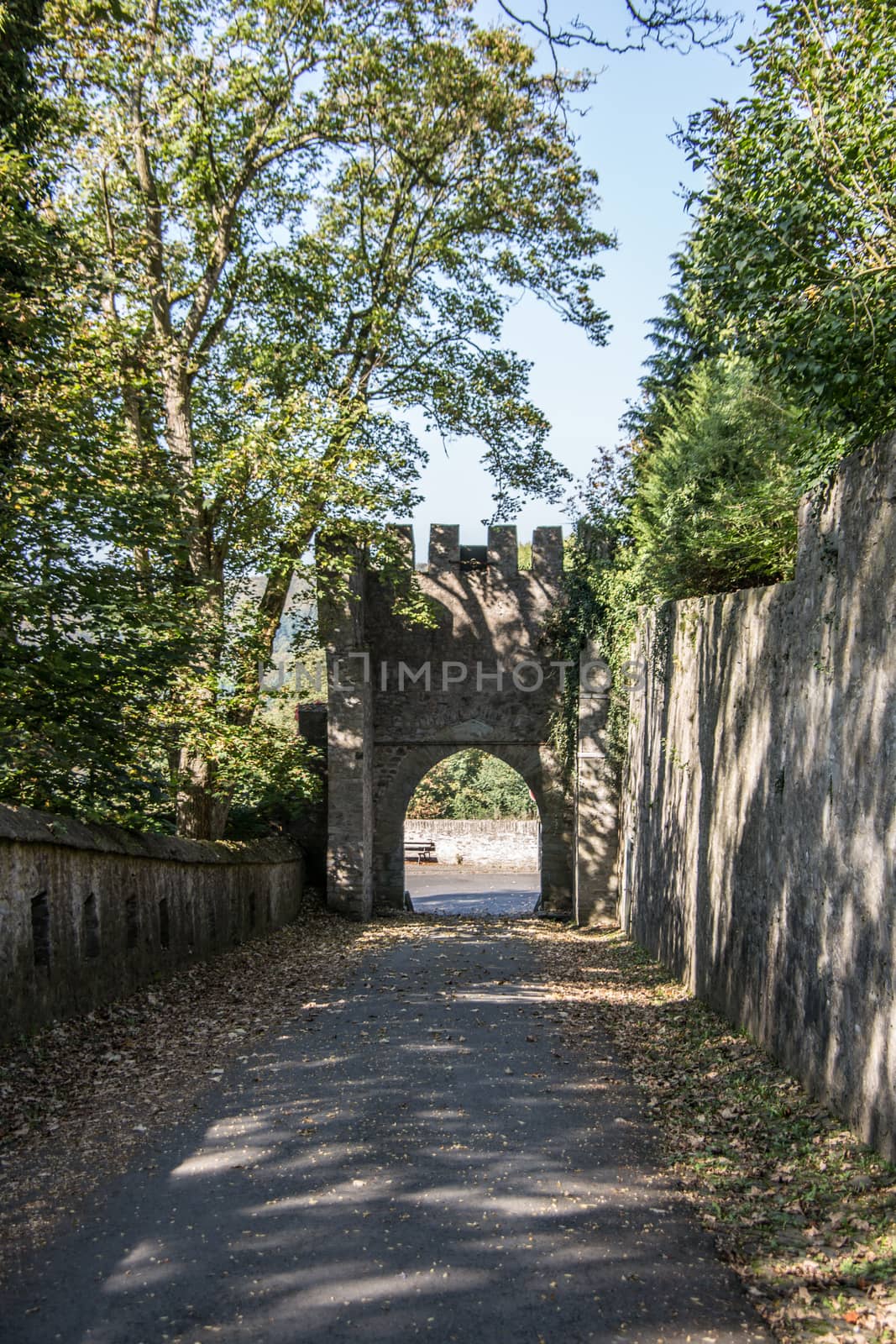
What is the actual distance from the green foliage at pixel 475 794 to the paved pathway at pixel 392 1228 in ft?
117

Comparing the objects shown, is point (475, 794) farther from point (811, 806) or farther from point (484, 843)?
point (811, 806)

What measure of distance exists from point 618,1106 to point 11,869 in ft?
12.7

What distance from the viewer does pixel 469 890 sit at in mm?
29734

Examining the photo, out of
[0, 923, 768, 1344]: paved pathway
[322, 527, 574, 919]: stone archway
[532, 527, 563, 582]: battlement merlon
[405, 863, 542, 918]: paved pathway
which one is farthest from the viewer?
[405, 863, 542, 918]: paved pathway

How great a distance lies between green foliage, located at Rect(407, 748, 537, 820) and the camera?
137ft

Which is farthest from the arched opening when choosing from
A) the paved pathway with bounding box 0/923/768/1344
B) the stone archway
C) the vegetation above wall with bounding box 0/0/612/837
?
the paved pathway with bounding box 0/923/768/1344

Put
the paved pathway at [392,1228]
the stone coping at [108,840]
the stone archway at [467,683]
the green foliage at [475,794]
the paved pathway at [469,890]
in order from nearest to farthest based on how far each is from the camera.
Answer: the paved pathway at [392,1228] → the stone coping at [108,840] → the stone archway at [467,683] → the paved pathway at [469,890] → the green foliage at [475,794]

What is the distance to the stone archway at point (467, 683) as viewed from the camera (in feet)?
62.8

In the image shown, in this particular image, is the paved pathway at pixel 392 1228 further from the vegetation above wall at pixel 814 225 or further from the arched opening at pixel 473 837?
the arched opening at pixel 473 837

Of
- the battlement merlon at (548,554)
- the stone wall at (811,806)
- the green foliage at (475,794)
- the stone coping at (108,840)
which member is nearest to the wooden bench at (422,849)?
the green foliage at (475,794)

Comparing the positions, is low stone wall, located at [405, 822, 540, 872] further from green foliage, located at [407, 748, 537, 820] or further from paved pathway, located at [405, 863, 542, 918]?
green foliage, located at [407, 748, 537, 820]

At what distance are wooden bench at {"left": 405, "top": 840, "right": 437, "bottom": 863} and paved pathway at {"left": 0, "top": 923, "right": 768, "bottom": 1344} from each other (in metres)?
32.3

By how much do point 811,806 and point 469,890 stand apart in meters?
24.3

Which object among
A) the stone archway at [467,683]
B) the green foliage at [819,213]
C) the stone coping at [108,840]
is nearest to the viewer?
the green foliage at [819,213]
